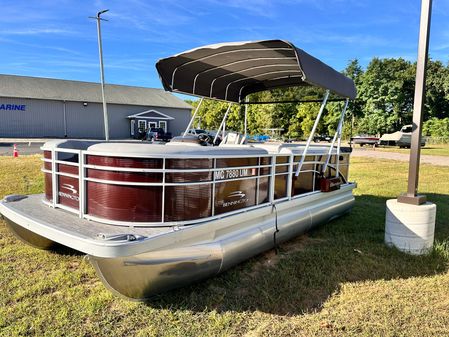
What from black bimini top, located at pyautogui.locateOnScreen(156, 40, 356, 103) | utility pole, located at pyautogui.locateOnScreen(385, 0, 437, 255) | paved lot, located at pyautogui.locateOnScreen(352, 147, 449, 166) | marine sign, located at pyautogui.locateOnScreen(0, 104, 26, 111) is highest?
marine sign, located at pyautogui.locateOnScreen(0, 104, 26, 111)

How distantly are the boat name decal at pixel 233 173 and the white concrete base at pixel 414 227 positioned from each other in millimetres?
2015

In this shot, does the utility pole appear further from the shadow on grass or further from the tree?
the tree

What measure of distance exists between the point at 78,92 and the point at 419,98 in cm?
3336

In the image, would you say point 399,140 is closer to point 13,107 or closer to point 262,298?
point 262,298

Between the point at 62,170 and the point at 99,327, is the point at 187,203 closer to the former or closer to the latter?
the point at 99,327

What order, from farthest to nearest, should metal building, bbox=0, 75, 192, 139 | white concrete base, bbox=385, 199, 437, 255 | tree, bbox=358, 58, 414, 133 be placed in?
tree, bbox=358, 58, 414, 133, metal building, bbox=0, 75, 192, 139, white concrete base, bbox=385, 199, 437, 255

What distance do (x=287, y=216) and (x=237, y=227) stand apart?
41.7 inches

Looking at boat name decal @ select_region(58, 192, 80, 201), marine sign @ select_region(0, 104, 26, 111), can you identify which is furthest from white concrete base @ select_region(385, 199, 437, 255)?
marine sign @ select_region(0, 104, 26, 111)

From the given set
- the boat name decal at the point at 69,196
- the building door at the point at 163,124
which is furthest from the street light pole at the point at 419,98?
the building door at the point at 163,124

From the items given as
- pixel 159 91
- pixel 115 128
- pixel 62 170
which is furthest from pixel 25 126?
pixel 62 170

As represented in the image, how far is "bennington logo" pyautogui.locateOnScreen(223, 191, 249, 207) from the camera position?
3738 mm

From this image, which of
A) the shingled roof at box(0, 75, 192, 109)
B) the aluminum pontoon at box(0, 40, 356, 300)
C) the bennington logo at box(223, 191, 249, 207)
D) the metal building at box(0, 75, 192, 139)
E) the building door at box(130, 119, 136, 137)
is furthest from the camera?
the building door at box(130, 119, 136, 137)

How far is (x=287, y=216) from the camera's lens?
15.3ft

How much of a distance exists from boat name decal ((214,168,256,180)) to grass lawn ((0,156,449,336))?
102cm
